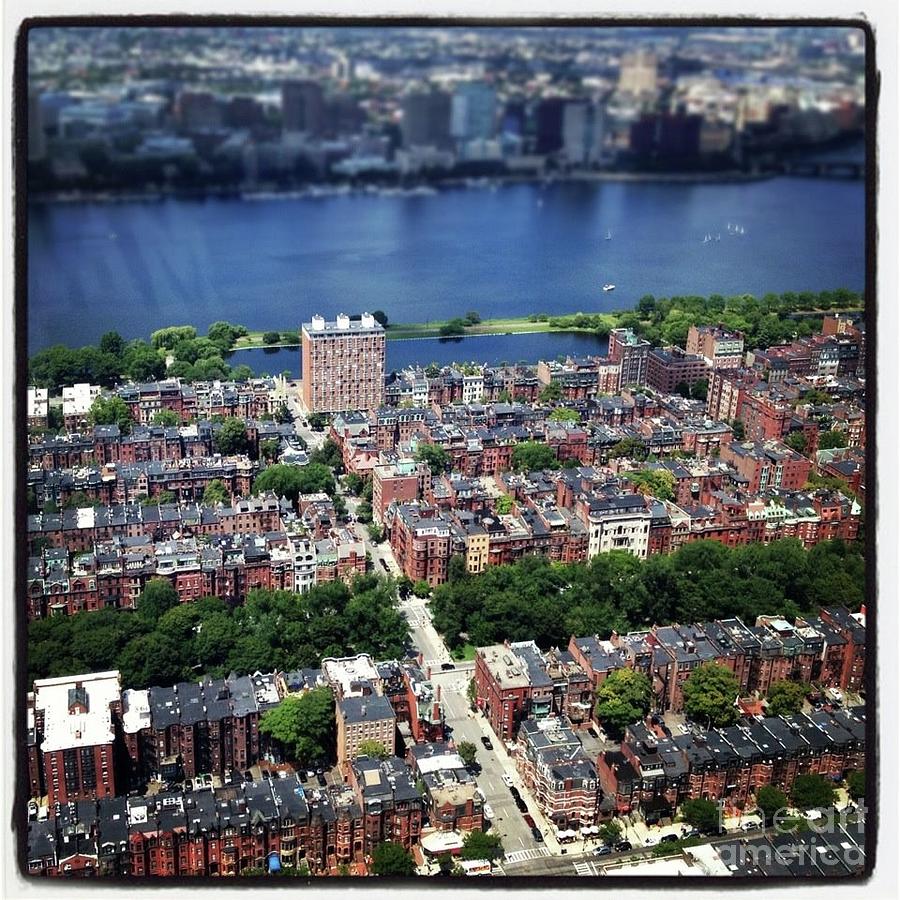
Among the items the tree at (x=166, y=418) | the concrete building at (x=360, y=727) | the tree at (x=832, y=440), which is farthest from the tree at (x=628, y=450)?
the concrete building at (x=360, y=727)

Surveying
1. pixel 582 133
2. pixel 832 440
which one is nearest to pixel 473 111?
pixel 582 133

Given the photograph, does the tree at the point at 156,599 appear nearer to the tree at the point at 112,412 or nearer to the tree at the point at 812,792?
the tree at the point at 112,412

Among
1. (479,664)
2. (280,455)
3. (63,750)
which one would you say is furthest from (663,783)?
(280,455)

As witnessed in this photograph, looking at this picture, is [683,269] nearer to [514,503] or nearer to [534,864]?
[514,503]

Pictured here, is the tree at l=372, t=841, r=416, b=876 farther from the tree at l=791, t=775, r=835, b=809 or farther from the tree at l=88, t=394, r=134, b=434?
the tree at l=88, t=394, r=134, b=434

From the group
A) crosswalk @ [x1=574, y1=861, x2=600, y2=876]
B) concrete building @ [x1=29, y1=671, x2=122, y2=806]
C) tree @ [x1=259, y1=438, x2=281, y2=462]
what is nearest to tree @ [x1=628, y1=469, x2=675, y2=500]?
tree @ [x1=259, y1=438, x2=281, y2=462]

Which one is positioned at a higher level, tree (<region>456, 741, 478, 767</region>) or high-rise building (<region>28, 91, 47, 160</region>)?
high-rise building (<region>28, 91, 47, 160</region>)
